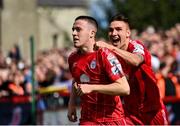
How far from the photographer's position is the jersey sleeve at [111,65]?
7.84 meters

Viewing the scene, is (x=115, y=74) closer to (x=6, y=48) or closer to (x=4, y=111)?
(x=4, y=111)

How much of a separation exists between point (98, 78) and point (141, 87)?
1191 mm

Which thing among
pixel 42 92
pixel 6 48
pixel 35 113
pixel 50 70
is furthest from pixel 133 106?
pixel 6 48

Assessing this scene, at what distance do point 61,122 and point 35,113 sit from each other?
1.14 m

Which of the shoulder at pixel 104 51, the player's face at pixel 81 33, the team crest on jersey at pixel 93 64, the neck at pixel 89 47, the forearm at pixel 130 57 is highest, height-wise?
the player's face at pixel 81 33

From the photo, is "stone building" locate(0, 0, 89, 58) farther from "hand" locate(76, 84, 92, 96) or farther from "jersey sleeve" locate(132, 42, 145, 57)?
"hand" locate(76, 84, 92, 96)

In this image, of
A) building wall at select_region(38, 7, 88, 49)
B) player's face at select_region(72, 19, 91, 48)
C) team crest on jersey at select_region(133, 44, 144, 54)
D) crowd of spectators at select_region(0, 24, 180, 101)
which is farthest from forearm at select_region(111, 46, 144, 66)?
building wall at select_region(38, 7, 88, 49)

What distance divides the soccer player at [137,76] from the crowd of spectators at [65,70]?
3.06m

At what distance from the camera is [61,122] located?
13.2m

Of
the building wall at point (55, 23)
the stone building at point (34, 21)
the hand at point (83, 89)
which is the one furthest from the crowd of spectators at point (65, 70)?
the building wall at point (55, 23)

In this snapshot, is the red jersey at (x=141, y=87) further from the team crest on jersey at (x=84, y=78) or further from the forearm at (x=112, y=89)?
the forearm at (x=112, y=89)

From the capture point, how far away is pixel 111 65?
25.8ft

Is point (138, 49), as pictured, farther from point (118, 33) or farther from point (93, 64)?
point (93, 64)

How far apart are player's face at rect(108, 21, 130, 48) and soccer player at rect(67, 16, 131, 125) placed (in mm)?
672
